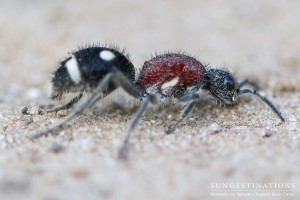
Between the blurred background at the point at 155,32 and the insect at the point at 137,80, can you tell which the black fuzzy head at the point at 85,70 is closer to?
the insect at the point at 137,80

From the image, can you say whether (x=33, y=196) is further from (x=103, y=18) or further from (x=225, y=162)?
(x=103, y=18)

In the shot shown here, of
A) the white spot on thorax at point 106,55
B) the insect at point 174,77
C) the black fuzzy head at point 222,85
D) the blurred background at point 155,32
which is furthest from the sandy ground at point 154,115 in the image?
the white spot on thorax at point 106,55

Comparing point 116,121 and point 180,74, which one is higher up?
point 180,74

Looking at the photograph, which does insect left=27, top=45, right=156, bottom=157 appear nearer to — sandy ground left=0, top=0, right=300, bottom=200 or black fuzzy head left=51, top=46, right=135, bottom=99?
black fuzzy head left=51, top=46, right=135, bottom=99

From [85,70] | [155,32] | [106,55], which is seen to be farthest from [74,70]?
[155,32]

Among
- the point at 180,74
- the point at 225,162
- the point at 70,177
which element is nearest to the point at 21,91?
the point at 180,74

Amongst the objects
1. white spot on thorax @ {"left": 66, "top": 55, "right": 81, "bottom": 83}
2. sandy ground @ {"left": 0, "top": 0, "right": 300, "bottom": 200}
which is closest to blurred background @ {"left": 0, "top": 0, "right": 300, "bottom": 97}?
sandy ground @ {"left": 0, "top": 0, "right": 300, "bottom": 200}

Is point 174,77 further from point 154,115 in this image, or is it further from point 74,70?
point 74,70
